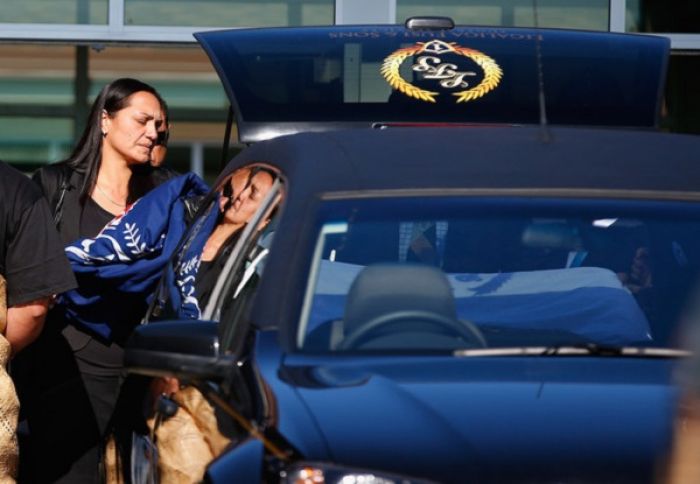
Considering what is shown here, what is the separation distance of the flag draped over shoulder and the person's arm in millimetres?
668

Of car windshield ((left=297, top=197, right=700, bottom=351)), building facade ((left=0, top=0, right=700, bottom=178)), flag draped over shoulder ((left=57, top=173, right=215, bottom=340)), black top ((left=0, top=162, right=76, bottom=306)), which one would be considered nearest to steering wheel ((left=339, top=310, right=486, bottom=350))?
car windshield ((left=297, top=197, right=700, bottom=351))

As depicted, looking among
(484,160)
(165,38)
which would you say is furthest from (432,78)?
(165,38)

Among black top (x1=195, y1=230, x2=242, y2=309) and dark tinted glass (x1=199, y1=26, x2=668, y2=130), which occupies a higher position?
dark tinted glass (x1=199, y1=26, x2=668, y2=130)

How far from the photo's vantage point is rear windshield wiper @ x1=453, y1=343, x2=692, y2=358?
145 inches

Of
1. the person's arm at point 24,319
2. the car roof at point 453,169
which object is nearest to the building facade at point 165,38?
the person's arm at point 24,319

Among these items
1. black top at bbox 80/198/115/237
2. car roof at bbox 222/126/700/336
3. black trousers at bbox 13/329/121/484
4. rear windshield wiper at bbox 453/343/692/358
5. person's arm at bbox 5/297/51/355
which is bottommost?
black trousers at bbox 13/329/121/484

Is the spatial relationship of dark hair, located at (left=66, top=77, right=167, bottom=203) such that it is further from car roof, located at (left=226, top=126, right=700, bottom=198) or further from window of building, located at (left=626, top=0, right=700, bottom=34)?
window of building, located at (left=626, top=0, right=700, bottom=34)

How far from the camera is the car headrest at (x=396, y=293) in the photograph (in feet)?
12.7

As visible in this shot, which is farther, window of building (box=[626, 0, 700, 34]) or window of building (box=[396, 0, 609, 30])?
window of building (box=[626, 0, 700, 34])

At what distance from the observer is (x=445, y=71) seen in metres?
5.77

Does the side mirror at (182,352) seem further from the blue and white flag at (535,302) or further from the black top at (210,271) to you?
the black top at (210,271)

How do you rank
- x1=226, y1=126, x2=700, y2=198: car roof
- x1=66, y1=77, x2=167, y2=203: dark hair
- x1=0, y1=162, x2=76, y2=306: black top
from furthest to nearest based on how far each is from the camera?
x1=66, y1=77, x2=167, y2=203: dark hair
x1=0, y1=162, x2=76, y2=306: black top
x1=226, y1=126, x2=700, y2=198: car roof

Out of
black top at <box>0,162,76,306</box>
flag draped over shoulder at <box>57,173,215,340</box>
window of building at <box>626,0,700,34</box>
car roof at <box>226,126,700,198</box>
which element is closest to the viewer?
car roof at <box>226,126,700,198</box>

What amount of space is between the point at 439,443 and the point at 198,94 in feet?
36.6
